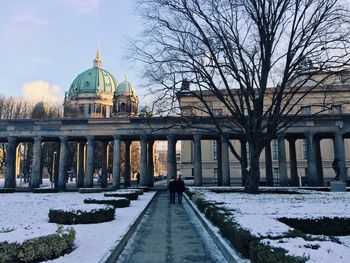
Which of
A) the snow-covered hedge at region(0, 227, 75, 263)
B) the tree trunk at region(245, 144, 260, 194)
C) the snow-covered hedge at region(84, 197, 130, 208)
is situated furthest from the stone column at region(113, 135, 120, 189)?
the snow-covered hedge at region(0, 227, 75, 263)

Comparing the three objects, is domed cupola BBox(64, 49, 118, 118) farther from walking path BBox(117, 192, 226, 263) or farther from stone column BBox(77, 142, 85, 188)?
walking path BBox(117, 192, 226, 263)

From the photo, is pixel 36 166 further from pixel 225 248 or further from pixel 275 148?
pixel 275 148

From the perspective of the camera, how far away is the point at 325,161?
218ft

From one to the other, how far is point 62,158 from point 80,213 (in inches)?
1335

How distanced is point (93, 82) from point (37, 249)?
130 meters

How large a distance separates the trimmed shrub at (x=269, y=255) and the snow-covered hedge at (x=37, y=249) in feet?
15.8

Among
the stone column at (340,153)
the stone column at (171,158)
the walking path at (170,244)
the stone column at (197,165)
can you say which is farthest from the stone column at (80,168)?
the walking path at (170,244)

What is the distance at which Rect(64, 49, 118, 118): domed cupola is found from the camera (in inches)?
4993

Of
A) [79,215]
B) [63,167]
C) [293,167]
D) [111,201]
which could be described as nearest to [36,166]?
[63,167]

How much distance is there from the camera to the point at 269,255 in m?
6.88

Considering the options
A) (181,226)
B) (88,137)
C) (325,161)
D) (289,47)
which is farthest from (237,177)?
(181,226)

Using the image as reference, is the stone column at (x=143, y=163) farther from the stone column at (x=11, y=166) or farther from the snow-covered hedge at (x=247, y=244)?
the snow-covered hedge at (x=247, y=244)

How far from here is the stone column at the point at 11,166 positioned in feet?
150

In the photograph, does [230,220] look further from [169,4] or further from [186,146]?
[186,146]
